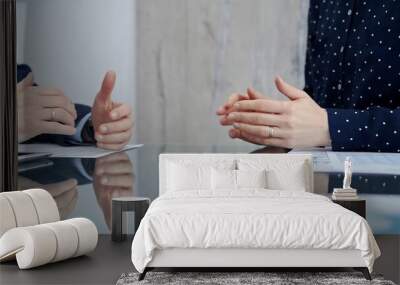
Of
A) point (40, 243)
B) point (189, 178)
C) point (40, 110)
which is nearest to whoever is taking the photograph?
Result: point (40, 243)

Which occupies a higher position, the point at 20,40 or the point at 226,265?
the point at 20,40

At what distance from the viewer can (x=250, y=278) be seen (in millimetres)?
5562

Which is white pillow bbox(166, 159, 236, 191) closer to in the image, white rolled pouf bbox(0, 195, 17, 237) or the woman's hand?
the woman's hand

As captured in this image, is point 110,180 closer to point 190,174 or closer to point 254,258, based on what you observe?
point 190,174

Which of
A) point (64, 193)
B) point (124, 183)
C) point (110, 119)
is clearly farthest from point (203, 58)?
point (64, 193)

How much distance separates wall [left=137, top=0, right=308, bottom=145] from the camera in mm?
7422

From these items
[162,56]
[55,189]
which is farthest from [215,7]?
[55,189]

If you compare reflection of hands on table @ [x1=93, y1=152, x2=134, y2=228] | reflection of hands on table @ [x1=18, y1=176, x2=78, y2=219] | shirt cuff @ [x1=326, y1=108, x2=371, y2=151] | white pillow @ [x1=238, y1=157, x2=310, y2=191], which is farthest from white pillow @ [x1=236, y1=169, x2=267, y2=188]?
reflection of hands on table @ [x1=18, y1=176, x2=78, y2=219]

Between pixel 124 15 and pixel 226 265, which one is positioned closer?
pixel 226 265

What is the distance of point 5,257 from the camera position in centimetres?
600

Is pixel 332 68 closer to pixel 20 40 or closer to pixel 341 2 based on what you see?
pixel 341 2

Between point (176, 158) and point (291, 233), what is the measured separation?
7.01ft

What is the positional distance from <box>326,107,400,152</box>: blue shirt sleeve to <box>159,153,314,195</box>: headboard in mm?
304

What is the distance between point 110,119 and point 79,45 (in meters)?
0.75
